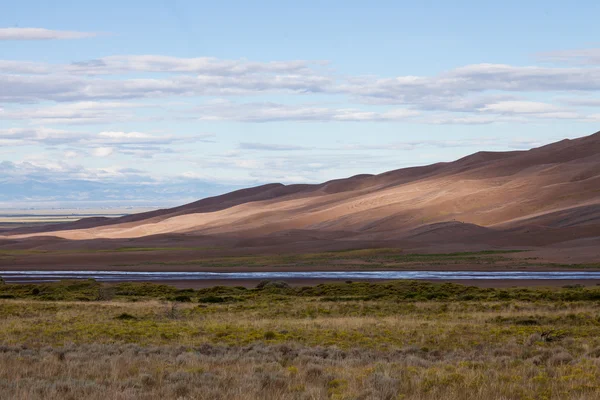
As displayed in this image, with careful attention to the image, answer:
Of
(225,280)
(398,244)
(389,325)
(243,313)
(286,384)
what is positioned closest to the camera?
(286,384)

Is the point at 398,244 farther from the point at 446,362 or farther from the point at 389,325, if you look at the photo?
the point at 446,362

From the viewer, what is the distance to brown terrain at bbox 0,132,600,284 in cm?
7481

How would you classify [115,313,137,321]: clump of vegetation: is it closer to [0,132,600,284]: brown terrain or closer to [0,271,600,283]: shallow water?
[0,271,600,283]: shallow water

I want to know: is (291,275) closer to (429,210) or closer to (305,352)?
(305,352)

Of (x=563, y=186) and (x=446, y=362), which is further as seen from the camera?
(x=563, y=186)

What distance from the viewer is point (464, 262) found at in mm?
62188

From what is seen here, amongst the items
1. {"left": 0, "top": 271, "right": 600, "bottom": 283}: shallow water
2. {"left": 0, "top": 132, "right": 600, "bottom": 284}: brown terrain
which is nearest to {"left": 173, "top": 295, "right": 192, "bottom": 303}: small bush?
{"left": 0, "top": 271, "right": 600, "bottom": 283}: shallow water

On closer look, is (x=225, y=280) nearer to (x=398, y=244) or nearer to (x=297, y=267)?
(x=297, y=267)

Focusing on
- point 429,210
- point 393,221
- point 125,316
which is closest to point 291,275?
point 125,316

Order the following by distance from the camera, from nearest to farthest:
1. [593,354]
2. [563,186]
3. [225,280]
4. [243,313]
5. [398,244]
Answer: [593,354], [243,313], [225,280], [398,244], [563,186]

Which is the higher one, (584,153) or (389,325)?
(584,153)

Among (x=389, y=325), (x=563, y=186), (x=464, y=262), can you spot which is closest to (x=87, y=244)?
(x=464, y=262)

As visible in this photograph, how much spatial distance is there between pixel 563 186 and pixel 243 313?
8498cm

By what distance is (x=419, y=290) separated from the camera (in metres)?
36.3
